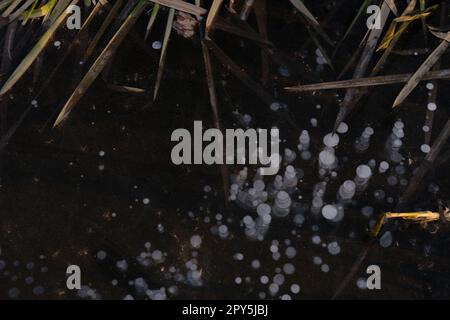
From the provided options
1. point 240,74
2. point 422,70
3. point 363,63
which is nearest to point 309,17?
point 363,63

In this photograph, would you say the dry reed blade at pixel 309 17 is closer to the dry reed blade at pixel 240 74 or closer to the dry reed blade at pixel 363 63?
the dry reed blade at pixel 363 63

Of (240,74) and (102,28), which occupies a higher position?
(102,28)

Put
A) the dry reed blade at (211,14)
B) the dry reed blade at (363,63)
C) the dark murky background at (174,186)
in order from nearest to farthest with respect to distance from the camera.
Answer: the dark murky background at (174,186), the dry reed blade at (363,63), the dry reed blade at (211,14)

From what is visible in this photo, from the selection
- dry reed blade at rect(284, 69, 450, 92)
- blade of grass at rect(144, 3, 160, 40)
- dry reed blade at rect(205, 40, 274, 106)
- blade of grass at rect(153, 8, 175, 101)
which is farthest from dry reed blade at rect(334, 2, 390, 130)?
blade of grass at rect(144, 3, 160, 40)

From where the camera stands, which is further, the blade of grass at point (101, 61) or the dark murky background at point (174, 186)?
the blade of grass at point (101, 61)

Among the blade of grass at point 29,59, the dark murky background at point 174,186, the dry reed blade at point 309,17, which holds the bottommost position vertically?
the dark murky background at point 174,186

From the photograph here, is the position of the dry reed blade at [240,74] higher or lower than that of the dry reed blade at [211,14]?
lower

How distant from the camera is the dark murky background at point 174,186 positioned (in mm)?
2170

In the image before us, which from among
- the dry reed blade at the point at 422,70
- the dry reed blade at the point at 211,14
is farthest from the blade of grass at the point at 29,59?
the dry reed blade at the point at 422,70

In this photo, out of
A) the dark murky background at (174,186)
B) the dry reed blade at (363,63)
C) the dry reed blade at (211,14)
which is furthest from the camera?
the dry reed blade at (211,14)

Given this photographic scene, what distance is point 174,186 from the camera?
2369 mm

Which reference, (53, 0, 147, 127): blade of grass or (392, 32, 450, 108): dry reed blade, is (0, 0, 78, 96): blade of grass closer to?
(53, 0, 147, 127): blade of grass

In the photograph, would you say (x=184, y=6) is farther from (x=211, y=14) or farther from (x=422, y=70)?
(x=422, y=70)

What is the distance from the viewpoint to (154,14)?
277 cm
